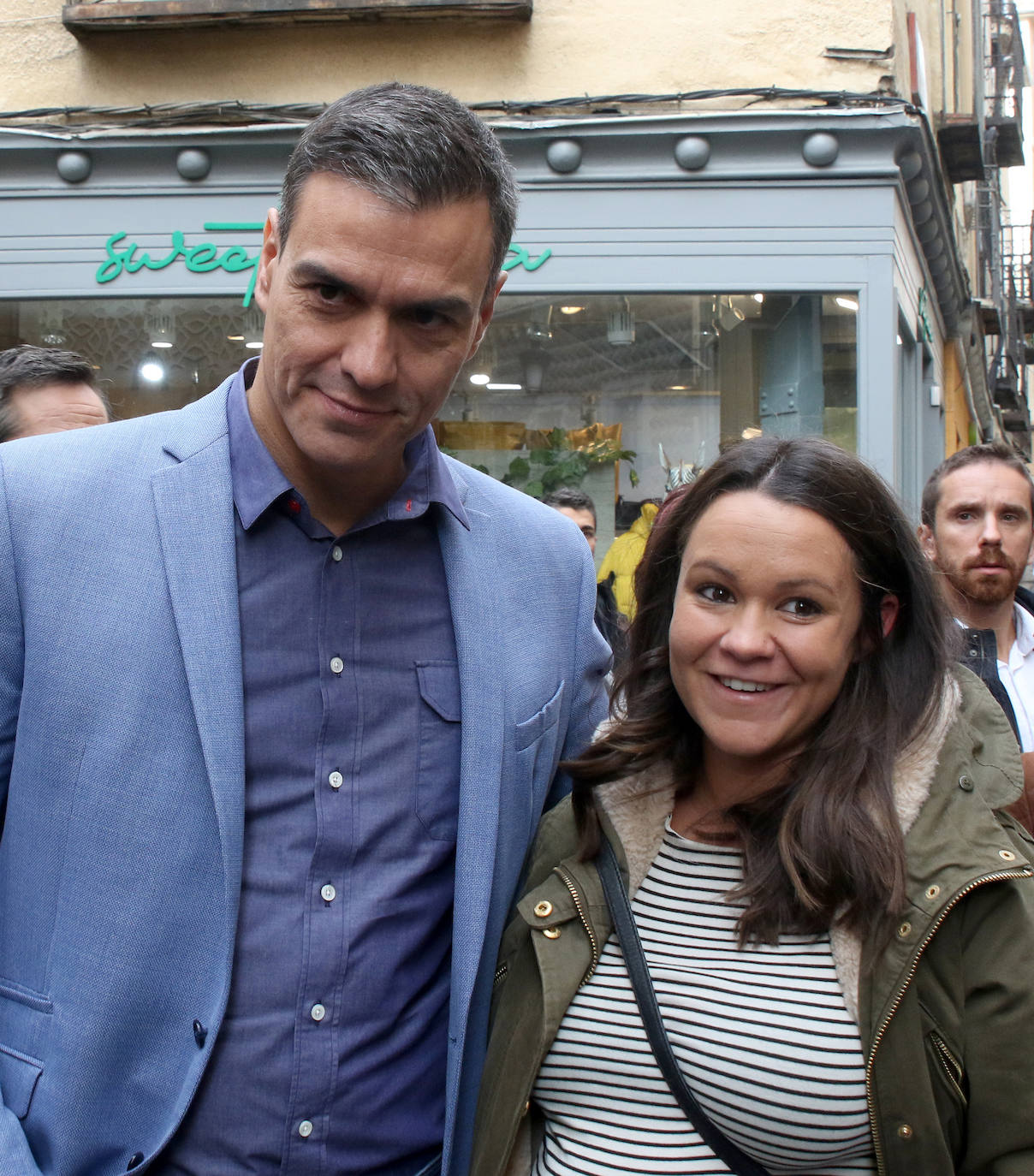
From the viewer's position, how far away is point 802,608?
2.01m

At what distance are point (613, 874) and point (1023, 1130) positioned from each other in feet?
2.29

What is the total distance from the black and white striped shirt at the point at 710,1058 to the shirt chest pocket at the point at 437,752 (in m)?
0.34

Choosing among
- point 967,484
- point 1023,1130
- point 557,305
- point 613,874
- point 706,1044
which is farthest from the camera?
point 557,305

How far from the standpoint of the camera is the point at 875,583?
2084 mm

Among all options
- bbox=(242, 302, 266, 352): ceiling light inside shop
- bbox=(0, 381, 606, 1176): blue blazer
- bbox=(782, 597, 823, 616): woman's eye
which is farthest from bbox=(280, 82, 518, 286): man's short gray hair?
bbox=(242, 302, 266, 352): ceiling light inside shop

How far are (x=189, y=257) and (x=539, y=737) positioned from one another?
18.3 feet

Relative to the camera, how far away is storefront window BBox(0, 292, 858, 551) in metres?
6.93

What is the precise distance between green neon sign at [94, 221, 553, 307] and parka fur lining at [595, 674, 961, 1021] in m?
5.19

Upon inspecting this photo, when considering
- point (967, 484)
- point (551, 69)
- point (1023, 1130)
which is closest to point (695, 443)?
point (551, 69)

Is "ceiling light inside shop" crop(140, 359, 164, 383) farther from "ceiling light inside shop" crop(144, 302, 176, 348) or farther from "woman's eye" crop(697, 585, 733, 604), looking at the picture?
"woman's eye" crop(697, 585, 733, 604)

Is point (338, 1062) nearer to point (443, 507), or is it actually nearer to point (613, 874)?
point (613, 874)

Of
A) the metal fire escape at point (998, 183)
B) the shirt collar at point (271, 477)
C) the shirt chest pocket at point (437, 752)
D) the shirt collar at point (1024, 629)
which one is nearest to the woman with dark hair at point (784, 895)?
the shirt chest pocket at point (437, 752)

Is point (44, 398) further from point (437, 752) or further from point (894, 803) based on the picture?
point (894, 803)

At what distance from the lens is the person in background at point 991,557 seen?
11.1ft
